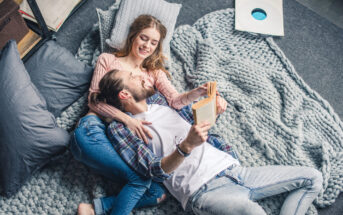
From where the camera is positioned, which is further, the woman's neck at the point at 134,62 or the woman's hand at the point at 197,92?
the woman's neck at the point at 134,62

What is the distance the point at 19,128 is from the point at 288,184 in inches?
48.0

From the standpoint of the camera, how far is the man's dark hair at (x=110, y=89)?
142 centimetres

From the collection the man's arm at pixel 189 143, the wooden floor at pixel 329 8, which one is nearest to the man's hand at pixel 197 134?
the man's arm at pixel 189 143

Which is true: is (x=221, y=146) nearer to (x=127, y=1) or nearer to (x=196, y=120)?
(x=196, y=120)

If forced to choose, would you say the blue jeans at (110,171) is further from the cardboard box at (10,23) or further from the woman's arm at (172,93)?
the cardboard box at (10,23)

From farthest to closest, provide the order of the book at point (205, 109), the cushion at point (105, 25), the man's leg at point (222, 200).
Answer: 1. the cushion at point (105, 25)
2. the man's leg at point (222, 200)
3. the book at point (205, 109)

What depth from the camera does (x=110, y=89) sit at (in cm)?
143

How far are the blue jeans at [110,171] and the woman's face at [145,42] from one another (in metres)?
0.41

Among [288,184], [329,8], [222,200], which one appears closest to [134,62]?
[222,200]

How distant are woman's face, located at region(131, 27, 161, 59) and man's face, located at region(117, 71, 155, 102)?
0.19 m

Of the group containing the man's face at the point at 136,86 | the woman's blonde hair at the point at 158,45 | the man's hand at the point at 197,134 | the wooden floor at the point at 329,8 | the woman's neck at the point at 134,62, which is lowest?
the man's hand at the point at 197,134

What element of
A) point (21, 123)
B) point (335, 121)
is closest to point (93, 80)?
point (21, 123)

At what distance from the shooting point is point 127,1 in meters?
1.74

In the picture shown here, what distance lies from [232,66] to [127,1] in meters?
0.68
